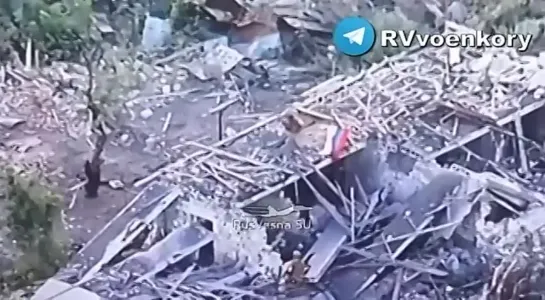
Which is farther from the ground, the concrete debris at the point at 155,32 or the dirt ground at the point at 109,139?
the concrete debris at the point at 155,32

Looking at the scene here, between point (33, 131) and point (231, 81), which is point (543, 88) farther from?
point (33, 131)

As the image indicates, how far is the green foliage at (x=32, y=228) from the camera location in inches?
41.9

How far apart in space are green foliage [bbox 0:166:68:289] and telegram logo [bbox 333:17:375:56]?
0.44 meters

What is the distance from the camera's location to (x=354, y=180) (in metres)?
1.05

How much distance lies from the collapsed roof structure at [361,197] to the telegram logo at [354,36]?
35 mm

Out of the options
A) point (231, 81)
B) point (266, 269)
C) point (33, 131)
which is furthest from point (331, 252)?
point (33, 131)

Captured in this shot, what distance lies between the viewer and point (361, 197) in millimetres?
1057

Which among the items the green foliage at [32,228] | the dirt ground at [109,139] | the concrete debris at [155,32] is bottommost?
the green foliage at [32,228]

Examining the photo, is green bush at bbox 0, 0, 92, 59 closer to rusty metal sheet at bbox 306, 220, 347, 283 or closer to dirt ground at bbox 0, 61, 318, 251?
dirt ground at bbox 0, 61, 318, 251

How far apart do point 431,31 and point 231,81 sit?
28cm

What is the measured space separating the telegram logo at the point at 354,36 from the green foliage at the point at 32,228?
44 cm

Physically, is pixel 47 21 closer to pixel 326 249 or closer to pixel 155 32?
pixel 155 32

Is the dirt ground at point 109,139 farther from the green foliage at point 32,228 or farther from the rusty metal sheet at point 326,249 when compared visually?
the rusty metal sheet at point 326,249

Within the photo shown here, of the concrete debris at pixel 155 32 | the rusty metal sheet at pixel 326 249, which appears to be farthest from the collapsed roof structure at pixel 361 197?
the concrete debris at pixel 155 32
